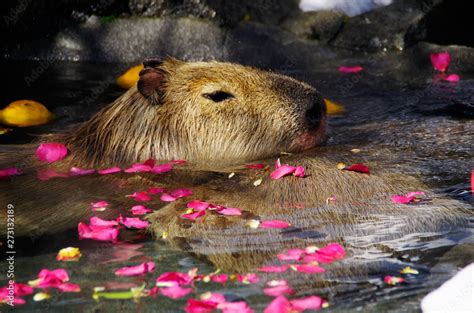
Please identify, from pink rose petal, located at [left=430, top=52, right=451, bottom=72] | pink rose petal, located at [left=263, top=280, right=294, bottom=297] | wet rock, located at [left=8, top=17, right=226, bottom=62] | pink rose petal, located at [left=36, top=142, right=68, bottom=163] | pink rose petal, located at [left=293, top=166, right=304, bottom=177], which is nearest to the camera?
pink rose petal, located at [left=263, top=280, right=294, bottom=297]

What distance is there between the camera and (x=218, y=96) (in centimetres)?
616

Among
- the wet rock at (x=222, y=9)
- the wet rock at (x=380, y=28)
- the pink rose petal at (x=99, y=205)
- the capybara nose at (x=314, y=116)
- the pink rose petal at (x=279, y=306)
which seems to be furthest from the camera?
the wet rock at (x=222, y=9)

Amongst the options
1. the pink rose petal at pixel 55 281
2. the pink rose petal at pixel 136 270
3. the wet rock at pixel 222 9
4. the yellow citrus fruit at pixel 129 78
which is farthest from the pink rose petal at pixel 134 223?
the wet rock at pixel 222 9

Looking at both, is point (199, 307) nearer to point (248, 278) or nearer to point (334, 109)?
point (248, 278)

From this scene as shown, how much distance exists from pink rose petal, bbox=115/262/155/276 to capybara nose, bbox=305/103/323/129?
2.09 meters

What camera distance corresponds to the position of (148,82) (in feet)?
20.1

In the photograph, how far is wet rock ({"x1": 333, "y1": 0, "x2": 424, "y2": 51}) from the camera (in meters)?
→ 10.1

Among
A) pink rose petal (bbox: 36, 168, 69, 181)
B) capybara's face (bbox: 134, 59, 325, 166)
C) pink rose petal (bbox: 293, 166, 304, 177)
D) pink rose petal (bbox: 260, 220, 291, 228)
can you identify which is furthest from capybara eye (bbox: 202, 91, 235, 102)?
pink rose petal (bbox: 260, 220, 291, 228)

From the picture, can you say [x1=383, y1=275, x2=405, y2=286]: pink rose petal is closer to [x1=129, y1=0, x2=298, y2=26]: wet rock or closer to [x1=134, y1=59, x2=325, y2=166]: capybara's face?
[x1=134, y1=59, x2=325, y2=166]: capybara's face

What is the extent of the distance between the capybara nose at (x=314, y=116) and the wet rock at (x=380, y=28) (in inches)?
160

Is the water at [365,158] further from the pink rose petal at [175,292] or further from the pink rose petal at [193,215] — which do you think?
the pink rose petal at [193,215]

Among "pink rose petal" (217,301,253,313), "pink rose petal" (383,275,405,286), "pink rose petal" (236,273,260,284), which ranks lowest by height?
"pink rose petal" (217,301,253,313)

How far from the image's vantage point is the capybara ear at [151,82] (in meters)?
6.11

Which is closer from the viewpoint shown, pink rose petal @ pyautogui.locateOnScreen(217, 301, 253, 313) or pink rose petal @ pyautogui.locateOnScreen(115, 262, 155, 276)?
pink rose petal @ pyautogui.locateOnScreen(217, 301, 253, 313)
